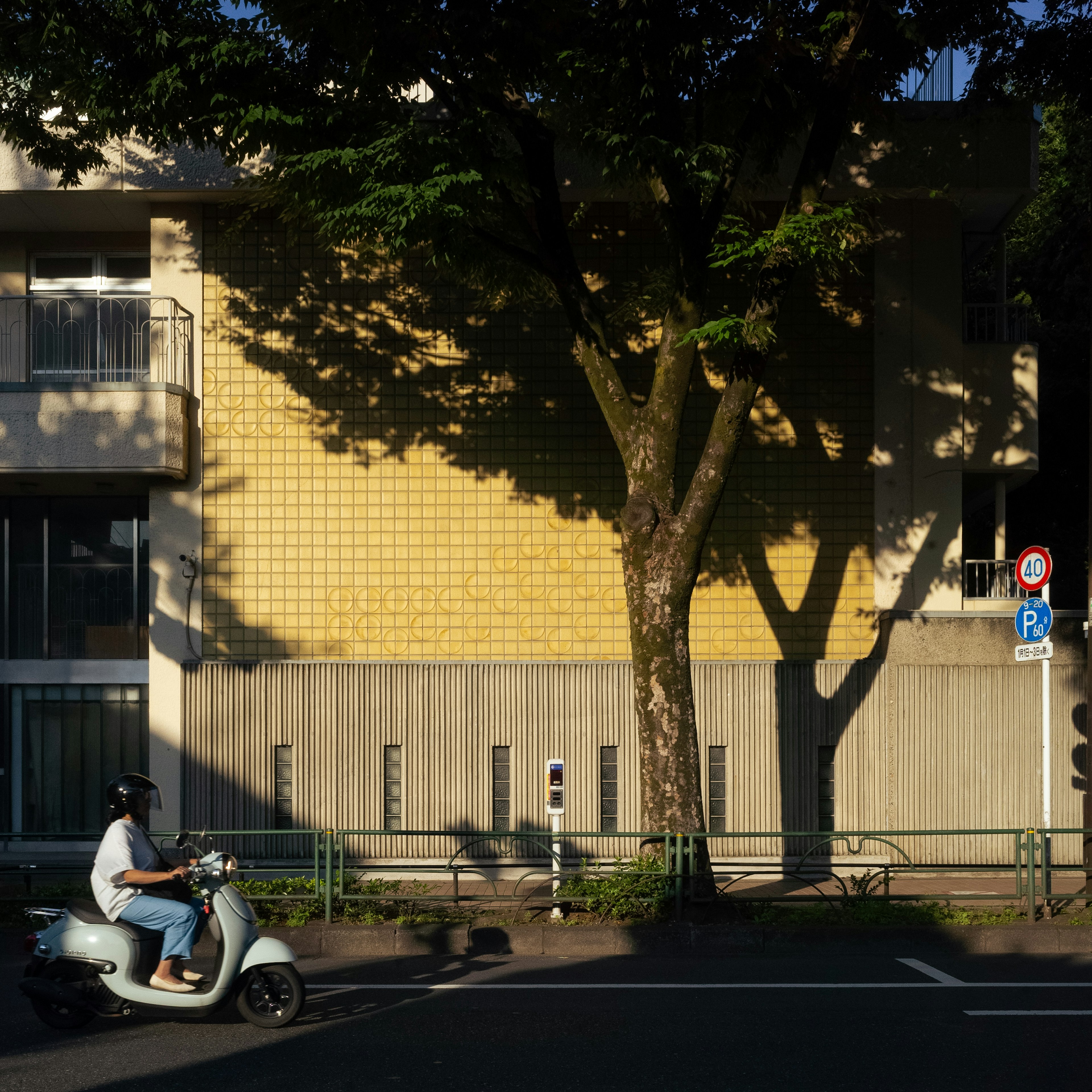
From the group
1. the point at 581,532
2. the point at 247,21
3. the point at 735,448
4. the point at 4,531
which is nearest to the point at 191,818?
the point at 4,531

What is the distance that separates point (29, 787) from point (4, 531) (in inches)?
133

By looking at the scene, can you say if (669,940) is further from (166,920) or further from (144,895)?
(144,895)

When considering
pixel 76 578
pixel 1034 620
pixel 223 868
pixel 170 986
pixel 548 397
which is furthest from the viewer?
pixel 76 578

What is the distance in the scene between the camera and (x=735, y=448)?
10852mm

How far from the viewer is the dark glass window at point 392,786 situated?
548 inches

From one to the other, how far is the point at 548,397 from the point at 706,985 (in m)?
7.99

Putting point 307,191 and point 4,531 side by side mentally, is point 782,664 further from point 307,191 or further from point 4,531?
point 4,531

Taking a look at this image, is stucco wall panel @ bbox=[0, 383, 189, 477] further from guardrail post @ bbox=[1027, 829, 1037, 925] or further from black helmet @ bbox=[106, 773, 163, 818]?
guardrail post @ bbox=[1027, 829, 1037, 925]

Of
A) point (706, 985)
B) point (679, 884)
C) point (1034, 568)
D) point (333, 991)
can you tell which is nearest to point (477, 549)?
point (679, 884)

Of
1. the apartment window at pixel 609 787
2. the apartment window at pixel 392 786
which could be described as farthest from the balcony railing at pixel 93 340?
the apartment window at pixel 609 787

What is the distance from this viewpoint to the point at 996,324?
14867 millimetres

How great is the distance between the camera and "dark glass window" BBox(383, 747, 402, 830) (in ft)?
45.7

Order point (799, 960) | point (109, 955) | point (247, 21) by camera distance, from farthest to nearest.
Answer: point (247, 21) → point (799, 960) → point (109, 955)

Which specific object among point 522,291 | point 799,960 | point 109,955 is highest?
point 522,291
